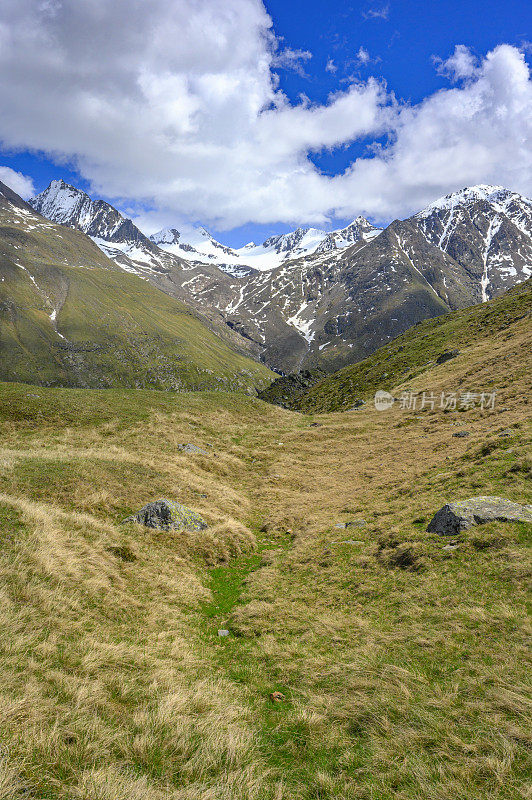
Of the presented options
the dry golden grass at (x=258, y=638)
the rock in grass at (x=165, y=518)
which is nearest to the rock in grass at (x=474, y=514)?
the dry golden grass at (x=258, y=638)

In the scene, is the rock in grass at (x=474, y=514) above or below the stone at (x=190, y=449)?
above

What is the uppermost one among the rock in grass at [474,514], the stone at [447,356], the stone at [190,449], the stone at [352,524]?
the stone at [447,356]

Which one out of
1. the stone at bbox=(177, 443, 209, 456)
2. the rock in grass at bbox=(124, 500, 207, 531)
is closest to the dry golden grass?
the rock in grass at bbox=(124, 500, 207, 531)

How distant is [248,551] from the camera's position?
18.3 meters

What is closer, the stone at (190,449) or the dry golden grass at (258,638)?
the dry golden grass at (258,638)

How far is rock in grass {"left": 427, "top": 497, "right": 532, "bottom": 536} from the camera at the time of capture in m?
13.7

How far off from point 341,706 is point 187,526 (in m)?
11.4

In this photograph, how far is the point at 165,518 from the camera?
17.1 meters

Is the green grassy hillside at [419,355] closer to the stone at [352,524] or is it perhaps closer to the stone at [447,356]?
the stone at [447,356]

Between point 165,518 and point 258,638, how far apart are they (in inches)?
303

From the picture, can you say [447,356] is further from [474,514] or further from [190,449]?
[474,514]

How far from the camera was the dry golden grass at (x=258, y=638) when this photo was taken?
18.8ft

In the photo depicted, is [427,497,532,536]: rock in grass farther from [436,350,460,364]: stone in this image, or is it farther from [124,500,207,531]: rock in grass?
[436,350,460,364]: stone

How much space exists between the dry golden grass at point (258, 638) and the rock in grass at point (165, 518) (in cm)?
70
